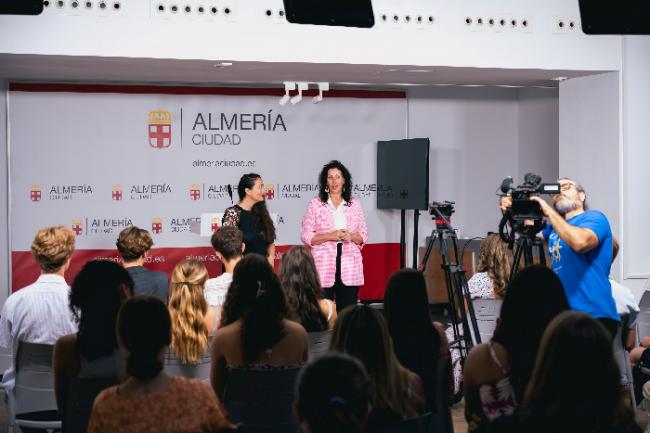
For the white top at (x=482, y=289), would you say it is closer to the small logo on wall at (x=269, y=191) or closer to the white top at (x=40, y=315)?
the white top at (x=40, y=315)

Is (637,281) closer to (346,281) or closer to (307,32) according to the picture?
(346,281)

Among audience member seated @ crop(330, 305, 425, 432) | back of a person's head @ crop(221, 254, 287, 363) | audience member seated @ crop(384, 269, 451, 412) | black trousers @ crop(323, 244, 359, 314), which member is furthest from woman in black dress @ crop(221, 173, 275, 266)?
audience member seated @ crop(330, 305, 425, 432)

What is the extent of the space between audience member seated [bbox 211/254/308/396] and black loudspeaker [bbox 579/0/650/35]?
3572mm

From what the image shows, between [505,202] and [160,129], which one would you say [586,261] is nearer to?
[505,202]

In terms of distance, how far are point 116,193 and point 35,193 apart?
0.71 meters

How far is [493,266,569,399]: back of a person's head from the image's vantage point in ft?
10.3

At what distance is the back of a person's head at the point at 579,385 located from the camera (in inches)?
97.3

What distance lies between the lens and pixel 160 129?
893cm

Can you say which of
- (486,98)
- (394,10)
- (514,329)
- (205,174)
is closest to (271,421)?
(514,329)

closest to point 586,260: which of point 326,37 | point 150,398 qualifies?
point 150,398

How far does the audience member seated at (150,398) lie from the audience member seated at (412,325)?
1.14m

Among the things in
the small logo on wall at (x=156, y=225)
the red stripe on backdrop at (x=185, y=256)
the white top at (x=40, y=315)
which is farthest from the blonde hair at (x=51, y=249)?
the small logo on wall at (x=156, y=225)

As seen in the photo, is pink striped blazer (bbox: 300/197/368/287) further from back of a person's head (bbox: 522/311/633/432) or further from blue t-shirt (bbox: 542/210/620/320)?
back of a person's head (bbox: 522/311/633/432)

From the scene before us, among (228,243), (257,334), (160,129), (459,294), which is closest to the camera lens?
(257,334)
